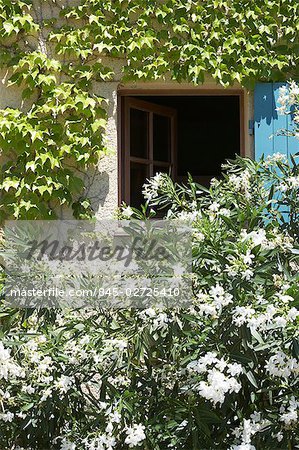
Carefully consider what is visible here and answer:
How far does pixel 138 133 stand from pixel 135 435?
3290 mm

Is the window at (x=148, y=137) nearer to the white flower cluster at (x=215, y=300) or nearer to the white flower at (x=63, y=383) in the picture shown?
the white flower at (x=63, y=383)

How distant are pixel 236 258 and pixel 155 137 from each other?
10.9ft

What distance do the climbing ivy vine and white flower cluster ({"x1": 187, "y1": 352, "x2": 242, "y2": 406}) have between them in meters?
2.51

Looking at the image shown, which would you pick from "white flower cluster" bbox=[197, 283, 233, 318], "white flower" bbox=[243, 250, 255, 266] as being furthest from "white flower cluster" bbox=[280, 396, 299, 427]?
"white flower" bbox=[243, 250, 255, 266]

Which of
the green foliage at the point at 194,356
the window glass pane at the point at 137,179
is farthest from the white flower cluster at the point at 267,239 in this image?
the window glass pane at the point at 137,179

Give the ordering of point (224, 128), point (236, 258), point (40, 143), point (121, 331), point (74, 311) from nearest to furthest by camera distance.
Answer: point (236, 258) < point (121, 331) < point (74, 311) < point (40, 143) < point (224, 128)

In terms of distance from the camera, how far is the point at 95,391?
3486 millimetres

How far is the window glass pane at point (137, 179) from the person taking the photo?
553cm

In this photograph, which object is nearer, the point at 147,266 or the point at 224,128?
the point at 147,266

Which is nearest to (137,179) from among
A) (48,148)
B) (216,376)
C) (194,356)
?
(48,148)

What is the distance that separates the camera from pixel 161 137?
601cm

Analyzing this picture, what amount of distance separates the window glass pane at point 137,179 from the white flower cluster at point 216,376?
292 cm

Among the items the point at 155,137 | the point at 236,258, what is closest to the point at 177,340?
the point at 236,258

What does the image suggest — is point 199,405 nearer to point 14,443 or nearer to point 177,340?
point 177,340
